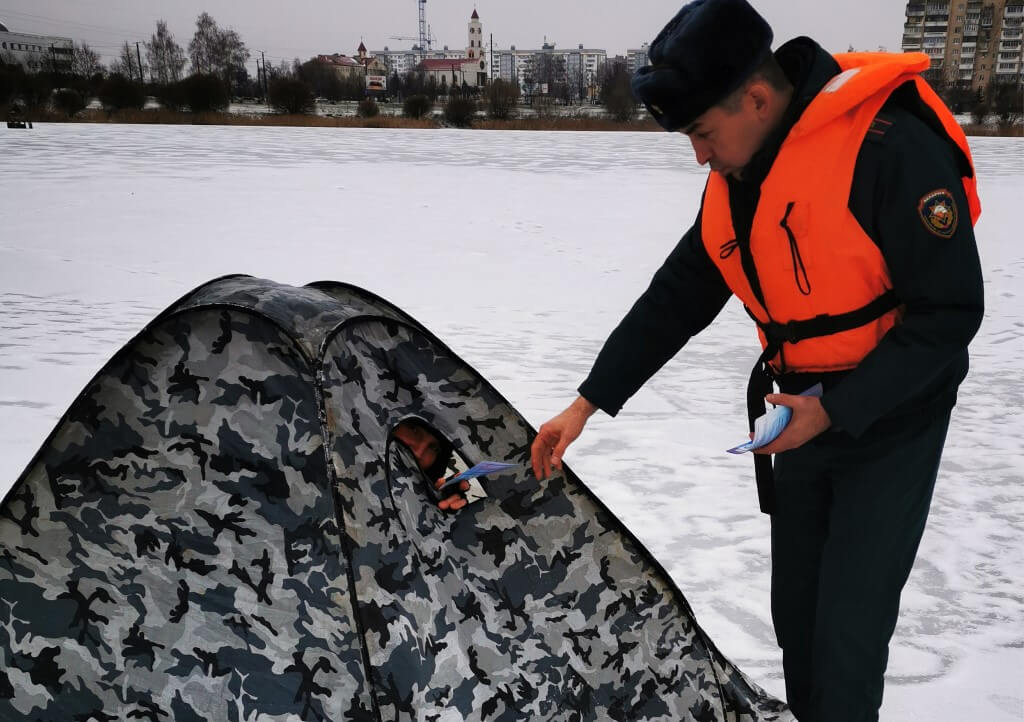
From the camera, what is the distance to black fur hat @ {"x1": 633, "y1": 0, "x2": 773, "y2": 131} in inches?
55.2

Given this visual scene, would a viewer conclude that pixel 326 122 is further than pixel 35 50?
No

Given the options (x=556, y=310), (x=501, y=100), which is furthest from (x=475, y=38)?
(x=556, y=310)

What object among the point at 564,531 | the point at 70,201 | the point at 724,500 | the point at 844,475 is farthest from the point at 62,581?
the point at 70,201

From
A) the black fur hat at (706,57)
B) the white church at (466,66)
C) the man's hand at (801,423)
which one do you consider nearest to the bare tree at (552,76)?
the white church at (466,66)

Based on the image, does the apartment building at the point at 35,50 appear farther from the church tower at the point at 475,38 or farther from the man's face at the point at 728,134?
the church tower at the point at 475,38

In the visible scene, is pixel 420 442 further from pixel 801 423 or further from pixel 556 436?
pixel 801 423

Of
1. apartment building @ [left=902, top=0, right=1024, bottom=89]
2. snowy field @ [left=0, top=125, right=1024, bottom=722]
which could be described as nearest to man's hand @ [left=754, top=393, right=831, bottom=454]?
snowy field @ [left=0, top=125, right=1024, bottom=722]

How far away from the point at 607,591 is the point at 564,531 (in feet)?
0.53

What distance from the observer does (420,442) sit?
185 centimetres

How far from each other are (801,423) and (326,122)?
29896mm

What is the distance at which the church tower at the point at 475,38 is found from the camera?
108 meters

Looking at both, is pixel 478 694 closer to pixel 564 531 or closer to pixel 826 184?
pixel 564 531

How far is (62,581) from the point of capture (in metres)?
1.74

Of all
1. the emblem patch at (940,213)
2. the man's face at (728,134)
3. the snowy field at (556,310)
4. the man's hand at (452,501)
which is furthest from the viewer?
the snowy field at (556,310)
